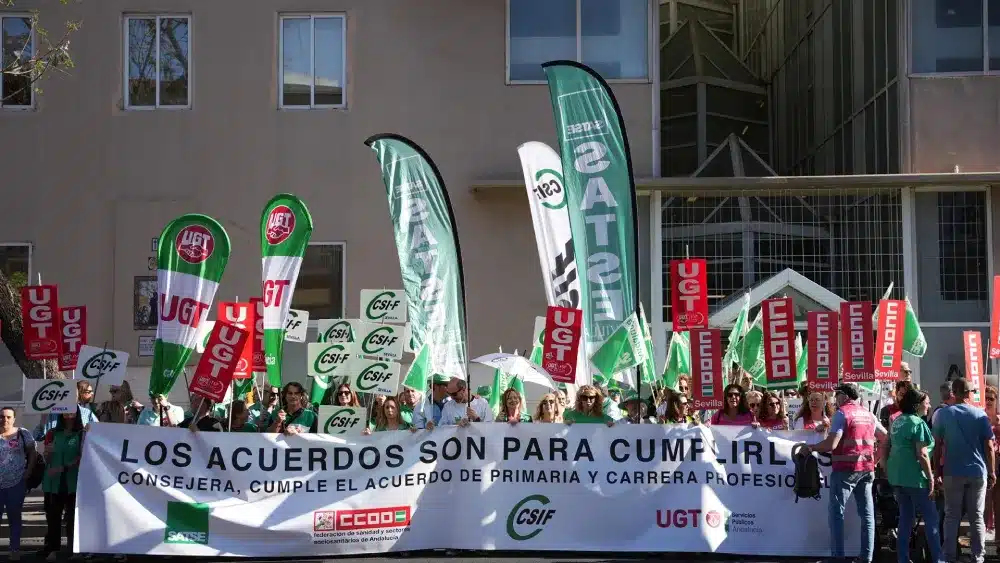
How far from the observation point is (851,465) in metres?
11.4

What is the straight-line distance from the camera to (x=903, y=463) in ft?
37.6

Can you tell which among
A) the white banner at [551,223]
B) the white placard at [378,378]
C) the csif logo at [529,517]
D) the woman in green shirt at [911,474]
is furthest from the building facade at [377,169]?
the woman in green shirt at [911,474]

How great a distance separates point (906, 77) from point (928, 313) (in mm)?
3716

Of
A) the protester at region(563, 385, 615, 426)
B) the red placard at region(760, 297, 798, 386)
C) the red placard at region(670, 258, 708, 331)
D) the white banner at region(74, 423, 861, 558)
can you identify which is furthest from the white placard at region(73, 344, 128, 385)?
the red placard at region(760, 297, 798, 386)

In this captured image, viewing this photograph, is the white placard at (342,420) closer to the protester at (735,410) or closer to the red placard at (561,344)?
the red placard at (561,344)

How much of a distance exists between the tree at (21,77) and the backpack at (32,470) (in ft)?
7.86

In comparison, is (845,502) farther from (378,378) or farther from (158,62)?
(158,62)

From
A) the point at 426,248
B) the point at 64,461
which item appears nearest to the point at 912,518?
the point at 426,248

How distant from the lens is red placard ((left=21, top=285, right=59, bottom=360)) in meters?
15.6

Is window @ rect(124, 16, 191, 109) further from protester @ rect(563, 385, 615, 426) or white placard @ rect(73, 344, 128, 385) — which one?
protester @ rect(563, 385, 615, 426)

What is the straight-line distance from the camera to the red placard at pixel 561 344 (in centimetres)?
1288

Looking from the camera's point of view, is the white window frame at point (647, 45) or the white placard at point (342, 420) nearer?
the white placard at point (342, 420)

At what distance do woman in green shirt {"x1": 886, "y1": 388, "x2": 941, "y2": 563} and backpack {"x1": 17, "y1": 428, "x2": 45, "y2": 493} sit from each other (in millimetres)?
7928

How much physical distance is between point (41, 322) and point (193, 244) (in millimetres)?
3600
